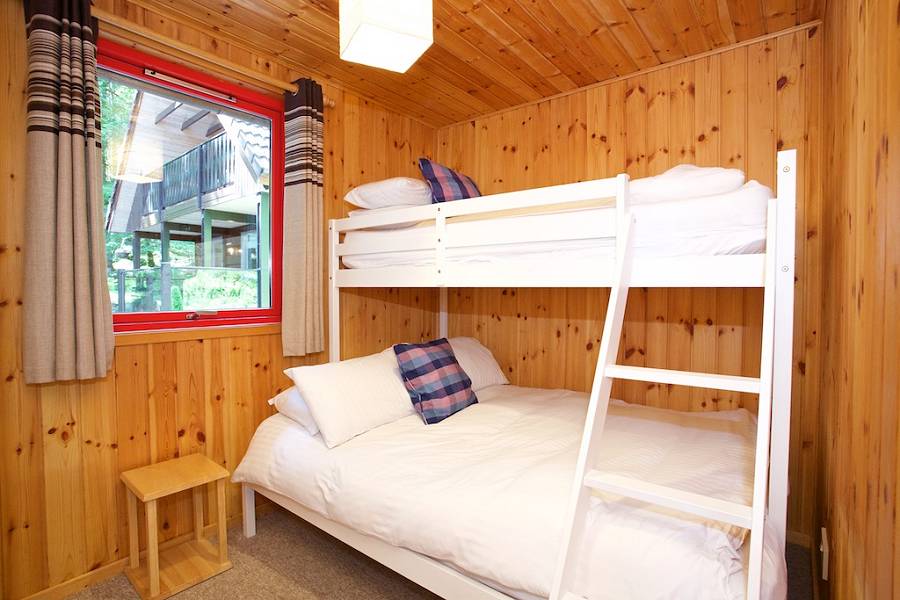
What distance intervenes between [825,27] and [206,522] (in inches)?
143

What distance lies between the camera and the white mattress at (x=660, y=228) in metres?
1.47

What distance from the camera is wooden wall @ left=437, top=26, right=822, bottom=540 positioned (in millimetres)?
2178

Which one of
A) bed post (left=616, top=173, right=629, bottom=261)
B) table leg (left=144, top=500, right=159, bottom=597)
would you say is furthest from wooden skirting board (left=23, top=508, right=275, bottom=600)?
bed post (left=616, top=173, right=629, bottom=261)

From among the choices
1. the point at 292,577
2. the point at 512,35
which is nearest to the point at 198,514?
the point at 292,577

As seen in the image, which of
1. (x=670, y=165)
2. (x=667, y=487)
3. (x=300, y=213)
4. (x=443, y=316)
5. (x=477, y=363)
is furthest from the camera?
(x=443, y=316)

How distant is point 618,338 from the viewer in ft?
4.94

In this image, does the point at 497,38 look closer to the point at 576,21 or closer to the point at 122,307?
the point at 576,21

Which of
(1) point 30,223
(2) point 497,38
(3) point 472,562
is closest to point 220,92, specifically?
(1) point 30,223

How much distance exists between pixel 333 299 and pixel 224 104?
1120 millimetres

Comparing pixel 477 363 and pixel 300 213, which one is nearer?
pixel 300 213

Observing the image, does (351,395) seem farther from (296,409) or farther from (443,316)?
(443,316)

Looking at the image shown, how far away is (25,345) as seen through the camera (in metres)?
1.67

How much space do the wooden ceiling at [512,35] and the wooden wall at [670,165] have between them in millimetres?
154

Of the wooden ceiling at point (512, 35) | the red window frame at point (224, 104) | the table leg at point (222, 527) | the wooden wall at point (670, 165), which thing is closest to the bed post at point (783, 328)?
the wooden wall at point (670, 165)
